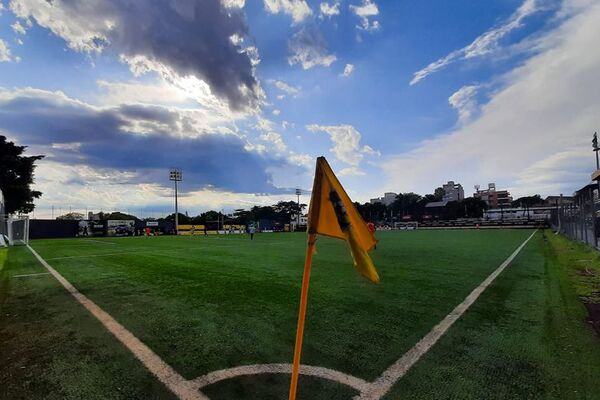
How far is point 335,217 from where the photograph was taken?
2018 millimetres

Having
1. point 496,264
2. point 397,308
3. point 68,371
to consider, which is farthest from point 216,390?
point 496,264

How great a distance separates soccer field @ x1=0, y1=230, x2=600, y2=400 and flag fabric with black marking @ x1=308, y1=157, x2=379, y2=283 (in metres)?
1.23

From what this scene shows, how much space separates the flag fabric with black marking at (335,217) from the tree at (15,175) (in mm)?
50762

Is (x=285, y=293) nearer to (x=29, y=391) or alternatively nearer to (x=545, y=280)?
(x=29, y=391)

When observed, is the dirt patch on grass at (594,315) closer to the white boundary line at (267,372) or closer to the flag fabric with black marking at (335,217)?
the white boundary line at (267,372)

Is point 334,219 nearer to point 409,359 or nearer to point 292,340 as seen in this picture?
point 409,359

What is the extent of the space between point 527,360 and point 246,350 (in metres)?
2.59

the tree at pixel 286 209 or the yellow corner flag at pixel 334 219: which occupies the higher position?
the tree at pixel 286 209

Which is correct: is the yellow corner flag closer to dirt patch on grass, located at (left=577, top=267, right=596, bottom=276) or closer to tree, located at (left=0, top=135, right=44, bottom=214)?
dirt patch on grass, located at (left=577, top=267, right=596, bottom=276)

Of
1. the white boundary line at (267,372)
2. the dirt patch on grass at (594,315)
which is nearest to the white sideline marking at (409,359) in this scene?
the white boundary line at (267,372)

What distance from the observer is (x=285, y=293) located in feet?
19.4

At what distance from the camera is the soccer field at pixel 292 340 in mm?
2580

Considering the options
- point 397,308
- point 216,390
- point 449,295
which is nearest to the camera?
point 216,390

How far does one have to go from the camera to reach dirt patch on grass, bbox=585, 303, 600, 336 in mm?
4039
